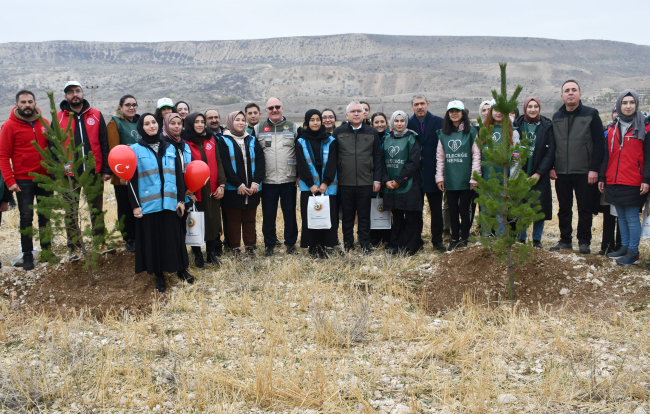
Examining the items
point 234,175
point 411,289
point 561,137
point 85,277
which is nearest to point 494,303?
point 411,289

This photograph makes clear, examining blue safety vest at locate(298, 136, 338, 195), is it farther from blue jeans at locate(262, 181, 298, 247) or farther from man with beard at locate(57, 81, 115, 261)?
man with beard at locate(57, 81, 115, 261)

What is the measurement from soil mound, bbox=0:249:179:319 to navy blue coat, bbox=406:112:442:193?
369 centimetres

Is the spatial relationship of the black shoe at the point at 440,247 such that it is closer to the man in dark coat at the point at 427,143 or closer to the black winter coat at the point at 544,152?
the man in dark coat at the point at 427,143

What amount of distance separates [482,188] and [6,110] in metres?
67.7

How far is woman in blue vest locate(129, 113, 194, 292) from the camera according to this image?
544cm

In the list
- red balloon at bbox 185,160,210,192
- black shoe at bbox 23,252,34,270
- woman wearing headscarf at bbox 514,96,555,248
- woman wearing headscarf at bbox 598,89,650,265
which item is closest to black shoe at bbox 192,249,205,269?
red balloon at bbox 185,160,210,192

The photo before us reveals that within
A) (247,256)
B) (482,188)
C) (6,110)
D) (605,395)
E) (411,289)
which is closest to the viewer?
(605,395)

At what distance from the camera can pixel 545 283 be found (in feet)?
17.9

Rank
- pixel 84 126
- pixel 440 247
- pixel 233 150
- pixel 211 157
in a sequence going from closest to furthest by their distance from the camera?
pixel 84 126 → pixel 211 157 → pixel 233 150 → pixel 440 247

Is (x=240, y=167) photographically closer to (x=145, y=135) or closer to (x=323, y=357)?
(x=145, y=135)

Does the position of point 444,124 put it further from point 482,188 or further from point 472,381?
point 472,381

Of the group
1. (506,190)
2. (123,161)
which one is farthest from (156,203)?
(506,190)

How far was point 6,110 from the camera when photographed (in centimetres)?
5866

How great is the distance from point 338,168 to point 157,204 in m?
2.62
